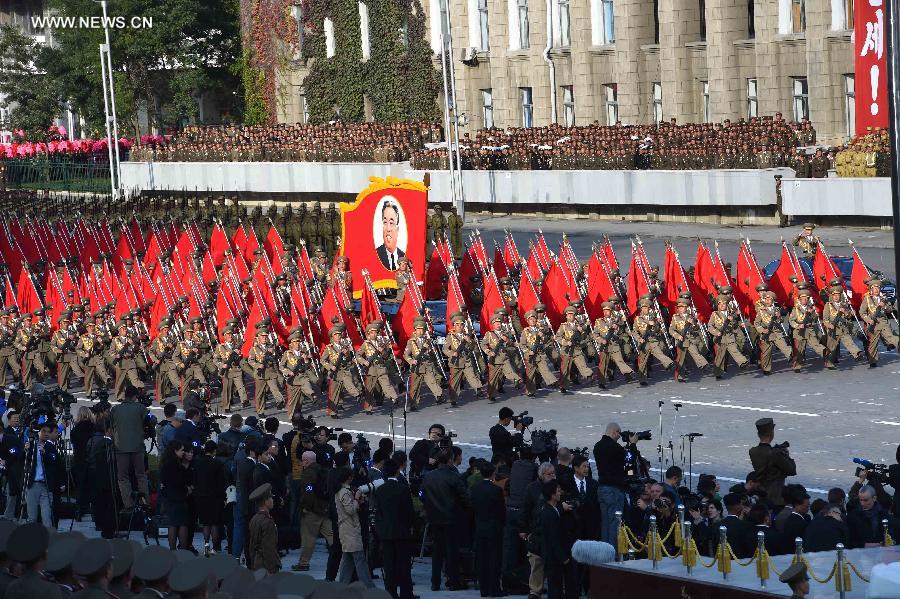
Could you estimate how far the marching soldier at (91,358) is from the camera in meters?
25.6

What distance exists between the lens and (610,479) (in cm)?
1502

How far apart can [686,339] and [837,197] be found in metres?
13.8

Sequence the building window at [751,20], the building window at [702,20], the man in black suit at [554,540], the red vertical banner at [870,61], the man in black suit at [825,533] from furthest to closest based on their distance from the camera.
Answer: the building window at [702,20]
the building window at [751,20]
the red vertical banner at [870,61]
the man in black suit at [554,540]
the man in black suit at [825,533]

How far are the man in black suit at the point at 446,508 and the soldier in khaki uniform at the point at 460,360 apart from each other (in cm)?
832

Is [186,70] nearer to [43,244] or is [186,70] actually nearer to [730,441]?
[43,244]

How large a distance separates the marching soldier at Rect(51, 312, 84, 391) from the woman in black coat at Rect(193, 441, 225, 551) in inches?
419

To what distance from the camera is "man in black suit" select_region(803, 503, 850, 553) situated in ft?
41.3

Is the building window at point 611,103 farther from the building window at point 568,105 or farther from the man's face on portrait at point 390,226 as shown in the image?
the man's face on portrait at point 390,226

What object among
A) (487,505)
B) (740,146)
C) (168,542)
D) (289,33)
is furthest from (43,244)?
(289,33)

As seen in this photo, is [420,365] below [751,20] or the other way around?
below

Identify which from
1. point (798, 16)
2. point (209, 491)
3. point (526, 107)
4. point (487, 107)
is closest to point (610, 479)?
point (209, 491)

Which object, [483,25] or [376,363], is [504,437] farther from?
[483,25]

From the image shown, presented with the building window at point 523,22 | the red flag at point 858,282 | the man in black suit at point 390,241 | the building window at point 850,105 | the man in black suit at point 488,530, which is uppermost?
the building window at point 523,22

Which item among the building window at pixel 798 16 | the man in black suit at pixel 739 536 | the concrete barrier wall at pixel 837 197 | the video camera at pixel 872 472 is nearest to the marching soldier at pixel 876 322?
the video camera at pixel 872 472
